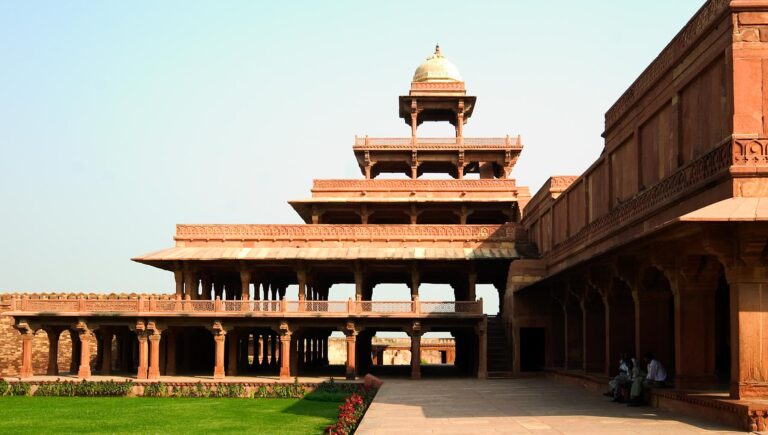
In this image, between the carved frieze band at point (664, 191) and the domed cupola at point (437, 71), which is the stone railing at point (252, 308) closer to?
the carved frieze band at point (664, 191)

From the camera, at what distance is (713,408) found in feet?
46.9

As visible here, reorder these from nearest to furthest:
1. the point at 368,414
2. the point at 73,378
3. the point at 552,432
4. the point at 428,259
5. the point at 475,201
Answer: the point at 552,432
the point at 368,414
the point at 73,378
the point at 428,259
the point at 475,201

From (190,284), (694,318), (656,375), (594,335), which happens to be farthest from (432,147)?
(694,318)

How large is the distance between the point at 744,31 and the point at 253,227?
25328 millimetres

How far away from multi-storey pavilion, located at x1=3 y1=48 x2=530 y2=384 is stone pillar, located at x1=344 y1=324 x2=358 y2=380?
0.05m

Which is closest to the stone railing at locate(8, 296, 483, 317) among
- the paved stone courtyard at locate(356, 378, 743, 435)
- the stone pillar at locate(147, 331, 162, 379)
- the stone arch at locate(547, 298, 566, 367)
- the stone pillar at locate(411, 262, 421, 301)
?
the stone pillar at locate(147, 331, 162, 379)

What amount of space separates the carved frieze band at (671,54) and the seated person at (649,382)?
22.0 ft

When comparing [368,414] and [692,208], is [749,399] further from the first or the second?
[368,414]

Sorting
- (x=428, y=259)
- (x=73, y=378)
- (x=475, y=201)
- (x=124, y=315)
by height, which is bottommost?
(x=73, y=378)

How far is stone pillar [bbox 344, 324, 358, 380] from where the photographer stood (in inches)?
1325

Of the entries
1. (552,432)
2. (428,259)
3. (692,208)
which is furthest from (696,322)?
(428,259)

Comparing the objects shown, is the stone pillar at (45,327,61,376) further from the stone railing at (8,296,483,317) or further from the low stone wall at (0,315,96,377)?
the low stone wall at (0,315,96,377)

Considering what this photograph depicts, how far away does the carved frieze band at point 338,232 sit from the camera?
37.9 meters

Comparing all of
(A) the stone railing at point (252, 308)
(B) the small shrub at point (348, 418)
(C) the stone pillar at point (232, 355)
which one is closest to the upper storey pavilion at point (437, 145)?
(A) the stone railing at point (252, 308)
